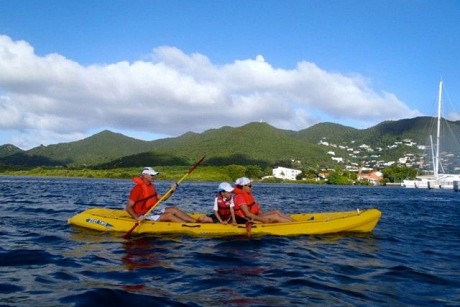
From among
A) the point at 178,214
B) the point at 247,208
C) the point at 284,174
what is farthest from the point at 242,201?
the point at 284,174

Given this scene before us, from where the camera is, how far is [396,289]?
7.33 metres

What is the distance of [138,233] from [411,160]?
174758 mm

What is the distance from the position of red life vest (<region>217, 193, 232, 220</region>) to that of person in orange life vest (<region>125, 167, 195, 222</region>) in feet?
2.82

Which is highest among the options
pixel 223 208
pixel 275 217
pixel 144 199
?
pixel 144 199

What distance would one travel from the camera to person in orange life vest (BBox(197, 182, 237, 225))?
12641mm

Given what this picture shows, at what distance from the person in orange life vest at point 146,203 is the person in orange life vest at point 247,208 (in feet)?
5.02

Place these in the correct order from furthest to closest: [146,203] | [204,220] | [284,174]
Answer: [284,174] < [146,203] < [204,220]

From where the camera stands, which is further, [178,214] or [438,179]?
[438,179]

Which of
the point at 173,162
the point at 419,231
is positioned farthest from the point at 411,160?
the point at 419,231

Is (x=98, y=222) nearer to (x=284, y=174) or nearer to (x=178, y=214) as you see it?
(x=178, y=214)

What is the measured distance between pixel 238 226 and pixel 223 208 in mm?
1001

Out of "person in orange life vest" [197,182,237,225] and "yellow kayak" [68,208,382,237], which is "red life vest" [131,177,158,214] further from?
"person in orange life vest" [197,182,237,225]

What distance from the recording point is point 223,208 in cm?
1305

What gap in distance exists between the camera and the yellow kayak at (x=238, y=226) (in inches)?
484
